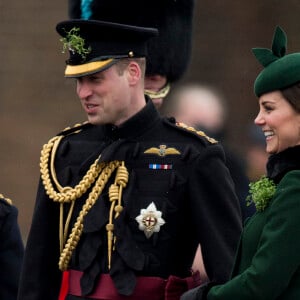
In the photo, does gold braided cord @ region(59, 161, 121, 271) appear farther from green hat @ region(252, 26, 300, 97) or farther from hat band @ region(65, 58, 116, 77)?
green hat @ region(252, 26, 300, 97)

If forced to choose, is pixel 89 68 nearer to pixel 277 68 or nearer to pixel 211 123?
pixel 277 68

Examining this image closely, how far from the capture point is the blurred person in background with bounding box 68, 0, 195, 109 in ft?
26.3

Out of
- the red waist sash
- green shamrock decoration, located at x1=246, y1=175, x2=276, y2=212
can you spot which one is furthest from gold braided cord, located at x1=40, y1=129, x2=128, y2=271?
green shamrock decoration, located at x1=246, y1=175, x2=276, y2=212

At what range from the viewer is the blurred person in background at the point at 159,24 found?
316 inches

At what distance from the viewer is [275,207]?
5371 millimetres

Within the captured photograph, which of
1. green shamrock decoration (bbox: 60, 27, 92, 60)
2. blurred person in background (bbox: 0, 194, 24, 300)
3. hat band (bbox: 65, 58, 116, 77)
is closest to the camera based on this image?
hat band (bbox: 65, 58, 116, 77)

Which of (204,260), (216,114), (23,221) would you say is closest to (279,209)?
(204,260)

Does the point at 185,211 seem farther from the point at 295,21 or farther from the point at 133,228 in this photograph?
the point at 295,21

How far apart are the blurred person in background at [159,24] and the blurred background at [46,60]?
14.7 feet

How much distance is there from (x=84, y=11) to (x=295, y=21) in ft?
16.8

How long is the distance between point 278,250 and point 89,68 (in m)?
1.64

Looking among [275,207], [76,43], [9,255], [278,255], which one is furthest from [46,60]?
[278,255]

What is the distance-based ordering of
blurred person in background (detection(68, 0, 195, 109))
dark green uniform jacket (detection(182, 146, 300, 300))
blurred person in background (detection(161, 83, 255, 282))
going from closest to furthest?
dark green uniform jacket (detection(182, 146, 300, 300)), blurred person in background (detection(161, 83, 255, 282)), blurred person in background (detection(68, 0, 195, 109))

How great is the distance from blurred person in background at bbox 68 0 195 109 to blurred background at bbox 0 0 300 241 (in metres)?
4.49
